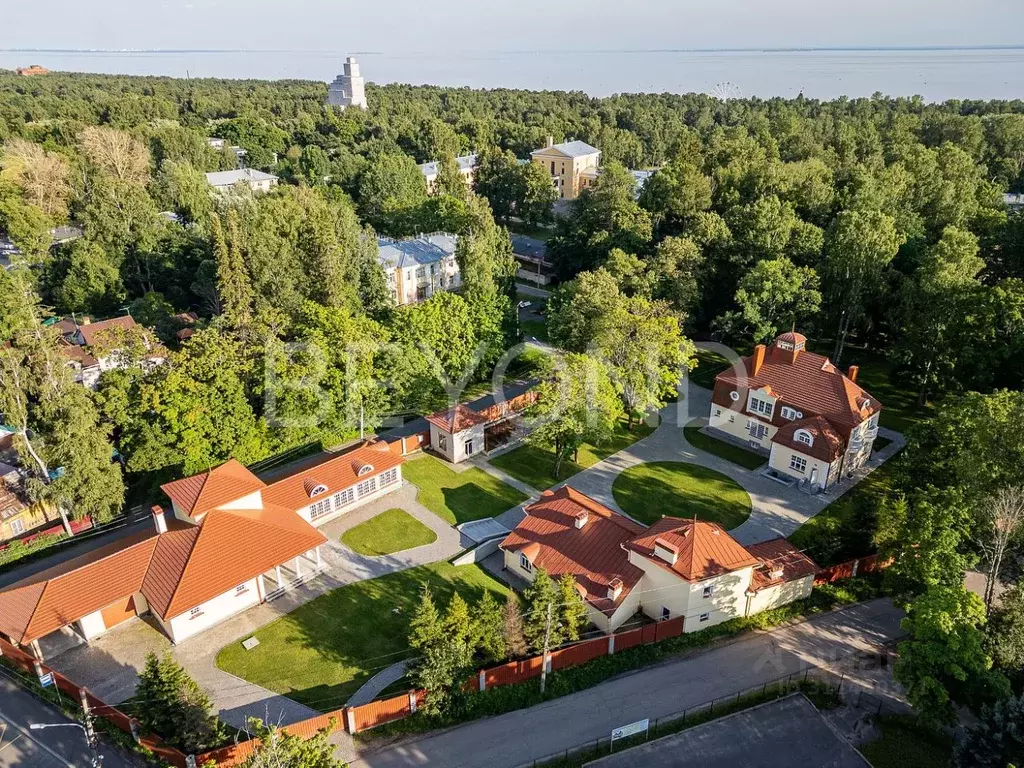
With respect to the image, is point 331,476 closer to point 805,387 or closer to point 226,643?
point 226,643

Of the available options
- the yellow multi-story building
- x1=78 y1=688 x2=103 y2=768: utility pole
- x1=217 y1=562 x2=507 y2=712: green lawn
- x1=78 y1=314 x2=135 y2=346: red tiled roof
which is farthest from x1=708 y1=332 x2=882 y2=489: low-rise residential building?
the yellow multi-story building

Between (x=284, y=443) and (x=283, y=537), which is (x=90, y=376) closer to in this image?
(x=284, y=443)

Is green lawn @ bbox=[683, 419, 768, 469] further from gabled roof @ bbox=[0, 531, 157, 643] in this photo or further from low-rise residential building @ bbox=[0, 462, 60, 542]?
low-rise residential building @ bbox=[0, 462, 60, 542]

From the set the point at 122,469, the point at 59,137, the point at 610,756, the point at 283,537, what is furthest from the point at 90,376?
the point at 59,137

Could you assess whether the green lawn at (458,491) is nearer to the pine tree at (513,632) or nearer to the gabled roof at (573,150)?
the pine tree at (513,632)

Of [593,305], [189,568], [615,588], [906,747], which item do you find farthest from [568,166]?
[906,747]
